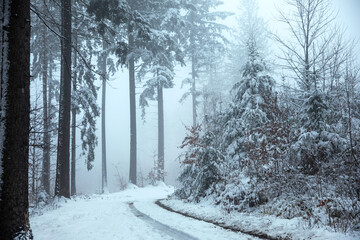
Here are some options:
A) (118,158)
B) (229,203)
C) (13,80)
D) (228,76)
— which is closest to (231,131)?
(229,203)

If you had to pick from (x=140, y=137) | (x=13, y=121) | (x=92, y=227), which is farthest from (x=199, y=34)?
(x=140, y=137)

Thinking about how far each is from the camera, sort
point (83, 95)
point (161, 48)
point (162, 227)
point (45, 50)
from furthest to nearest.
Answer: point (161, 48)
point (45, 50)
point (83, 95)
point (162, 227)

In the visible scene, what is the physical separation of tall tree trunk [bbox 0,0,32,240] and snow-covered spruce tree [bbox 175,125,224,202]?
6511 millimetres

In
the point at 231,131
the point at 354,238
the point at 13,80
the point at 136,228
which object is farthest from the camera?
the point at 231,131

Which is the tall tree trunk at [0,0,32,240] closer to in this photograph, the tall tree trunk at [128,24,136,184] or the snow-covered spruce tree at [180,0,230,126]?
the tall tree trunk at [128,24,136,184]

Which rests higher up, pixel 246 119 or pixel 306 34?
pixel 306 34

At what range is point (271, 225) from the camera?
5504 millimetres

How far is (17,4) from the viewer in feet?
14.6

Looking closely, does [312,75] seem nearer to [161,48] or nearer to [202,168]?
[202,168]

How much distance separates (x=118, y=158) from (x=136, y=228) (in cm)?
5596

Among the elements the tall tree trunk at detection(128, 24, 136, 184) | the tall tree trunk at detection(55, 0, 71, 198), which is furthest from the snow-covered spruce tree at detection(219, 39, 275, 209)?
the tall tree trunk at detection(128, 24, 136, 184)

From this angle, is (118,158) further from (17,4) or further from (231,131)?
(17,4)

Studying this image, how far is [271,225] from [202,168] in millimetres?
4644

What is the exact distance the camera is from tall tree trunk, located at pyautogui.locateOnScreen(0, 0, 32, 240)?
410 centimetres
